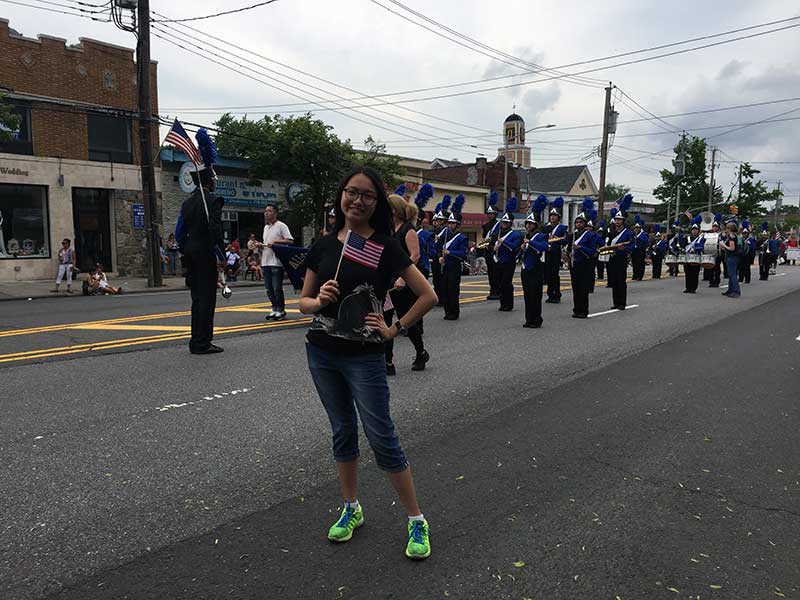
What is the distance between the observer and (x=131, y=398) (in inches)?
227

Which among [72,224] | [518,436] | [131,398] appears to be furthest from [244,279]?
[518,436]

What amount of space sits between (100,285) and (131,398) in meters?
13.5

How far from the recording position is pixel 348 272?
9.80ft

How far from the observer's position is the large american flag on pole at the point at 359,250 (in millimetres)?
2982

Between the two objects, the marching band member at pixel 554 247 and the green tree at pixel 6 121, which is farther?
the green tree at pixel 6 121

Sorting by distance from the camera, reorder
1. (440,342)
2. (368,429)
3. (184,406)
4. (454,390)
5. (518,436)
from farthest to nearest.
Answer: (440,342) → (454,390) → (184,406) → (518,436) → (368,429)

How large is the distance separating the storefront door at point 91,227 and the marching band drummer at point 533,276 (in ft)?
60.6

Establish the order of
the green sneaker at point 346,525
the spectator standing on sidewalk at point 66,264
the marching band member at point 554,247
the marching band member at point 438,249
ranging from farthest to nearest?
the spectator standing on sidewalk at point 66,264 < the marching band member at point 554,247 < the marching band member at point 438,249 < the green sneaker at point 346,525

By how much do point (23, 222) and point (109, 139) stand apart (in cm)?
445

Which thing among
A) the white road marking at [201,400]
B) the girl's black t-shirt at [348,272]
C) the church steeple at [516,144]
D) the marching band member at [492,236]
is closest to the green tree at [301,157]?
the marching band member at [492,236]

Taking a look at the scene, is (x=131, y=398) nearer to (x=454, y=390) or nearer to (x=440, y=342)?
(x=454, y=390)

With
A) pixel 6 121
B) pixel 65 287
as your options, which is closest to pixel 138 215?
pixel 65 287

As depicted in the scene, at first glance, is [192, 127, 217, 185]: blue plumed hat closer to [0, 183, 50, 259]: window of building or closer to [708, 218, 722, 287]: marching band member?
[708, 218, 722, 287]: marching band member

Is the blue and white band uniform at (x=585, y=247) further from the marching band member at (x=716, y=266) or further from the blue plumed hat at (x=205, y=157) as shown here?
the marching band member at (x=716, y=266)
